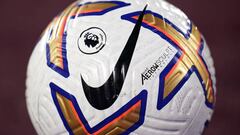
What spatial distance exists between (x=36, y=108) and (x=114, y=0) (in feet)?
1.16

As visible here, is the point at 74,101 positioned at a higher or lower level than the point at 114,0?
lower

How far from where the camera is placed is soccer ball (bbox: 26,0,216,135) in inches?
52.0

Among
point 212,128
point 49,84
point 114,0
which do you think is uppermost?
point 114,0

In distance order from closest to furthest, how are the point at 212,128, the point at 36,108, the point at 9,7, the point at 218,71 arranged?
the point at 36,108
the point at 212,128
the point at 218,71
the point at 9,7

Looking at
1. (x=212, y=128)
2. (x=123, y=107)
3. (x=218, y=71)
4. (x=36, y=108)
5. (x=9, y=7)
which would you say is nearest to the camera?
(x=123, y=107)

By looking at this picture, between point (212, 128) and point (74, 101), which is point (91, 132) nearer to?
point (74, 101)

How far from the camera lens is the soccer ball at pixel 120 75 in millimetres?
1320

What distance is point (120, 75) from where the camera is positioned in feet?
4.32

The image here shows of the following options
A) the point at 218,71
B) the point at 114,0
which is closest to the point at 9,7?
the point at 218,71

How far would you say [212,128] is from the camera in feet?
8.39

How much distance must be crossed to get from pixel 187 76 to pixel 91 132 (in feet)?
0.93

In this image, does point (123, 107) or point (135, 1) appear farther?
point (135, 1)

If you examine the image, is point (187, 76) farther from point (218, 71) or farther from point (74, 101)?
point (218, 71)

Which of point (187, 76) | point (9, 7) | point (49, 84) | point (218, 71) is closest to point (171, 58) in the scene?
point (187, 76)
